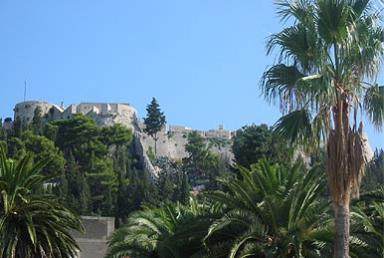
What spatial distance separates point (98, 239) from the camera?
38.0m

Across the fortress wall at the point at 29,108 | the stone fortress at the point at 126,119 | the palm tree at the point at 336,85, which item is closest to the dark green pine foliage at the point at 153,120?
the stone fortress at the point at 126,119

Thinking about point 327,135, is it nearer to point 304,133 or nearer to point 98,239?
point 304,133

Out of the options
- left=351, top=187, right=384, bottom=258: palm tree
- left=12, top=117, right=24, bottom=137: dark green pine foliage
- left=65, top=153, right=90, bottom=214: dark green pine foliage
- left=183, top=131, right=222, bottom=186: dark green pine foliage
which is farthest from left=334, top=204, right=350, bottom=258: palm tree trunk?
left=183, top=131, right=222, bottom=186: dark green pine foliage

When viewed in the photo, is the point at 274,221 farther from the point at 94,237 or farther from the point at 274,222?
the point at 94,237

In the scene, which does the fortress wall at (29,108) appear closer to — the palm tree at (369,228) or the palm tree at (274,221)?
the palm tree at (274,221)

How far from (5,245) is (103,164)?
91.3 metres

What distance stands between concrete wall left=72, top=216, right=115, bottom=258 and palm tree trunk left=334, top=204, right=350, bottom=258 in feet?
70.7

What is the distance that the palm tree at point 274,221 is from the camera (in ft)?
69.1

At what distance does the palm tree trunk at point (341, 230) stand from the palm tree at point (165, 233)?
24.5ft

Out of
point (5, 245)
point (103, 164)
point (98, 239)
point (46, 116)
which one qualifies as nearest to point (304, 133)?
point (5, 245)

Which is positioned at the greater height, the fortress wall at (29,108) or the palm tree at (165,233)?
the fortress wall at (29,108)

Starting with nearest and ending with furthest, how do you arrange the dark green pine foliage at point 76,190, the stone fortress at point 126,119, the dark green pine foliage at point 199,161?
the dark green pine foliage at point 76,190 < the dark green pine foliage at point 199,161 < the stone fortress at point 126,119

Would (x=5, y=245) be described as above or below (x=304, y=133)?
below

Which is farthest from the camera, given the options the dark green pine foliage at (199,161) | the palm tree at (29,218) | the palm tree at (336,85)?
the dark green pine foliage at (199,161)
